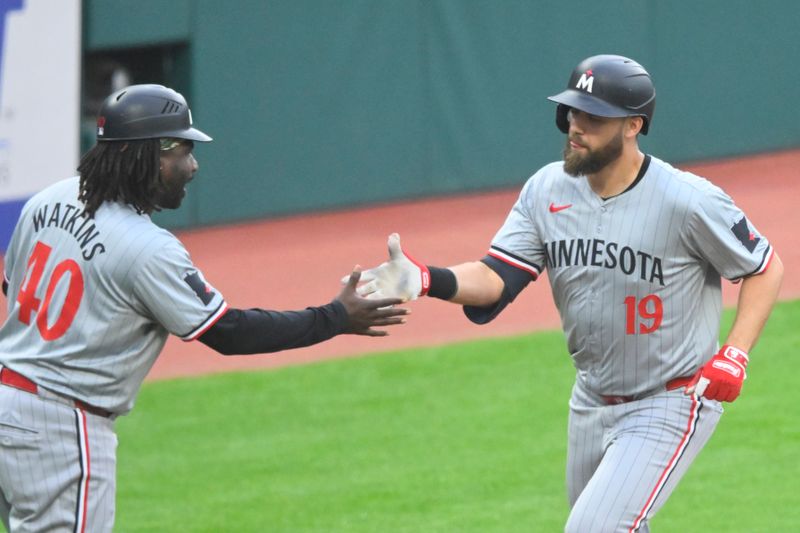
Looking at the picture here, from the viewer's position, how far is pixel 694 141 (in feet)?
57.6

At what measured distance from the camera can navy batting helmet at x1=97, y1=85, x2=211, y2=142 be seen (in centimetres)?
495

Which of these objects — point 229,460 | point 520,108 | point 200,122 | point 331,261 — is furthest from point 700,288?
point 520,108

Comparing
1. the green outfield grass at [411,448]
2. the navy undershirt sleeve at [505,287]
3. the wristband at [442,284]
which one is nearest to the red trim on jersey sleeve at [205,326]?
the wristband at [442,284]

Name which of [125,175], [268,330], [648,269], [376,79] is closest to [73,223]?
[125,175]

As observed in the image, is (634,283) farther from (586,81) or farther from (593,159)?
(586,81)

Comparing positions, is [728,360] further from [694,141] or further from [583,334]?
[694,141]

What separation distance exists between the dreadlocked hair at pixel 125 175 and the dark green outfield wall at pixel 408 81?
379 inches

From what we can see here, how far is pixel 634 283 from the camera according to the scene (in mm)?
5441

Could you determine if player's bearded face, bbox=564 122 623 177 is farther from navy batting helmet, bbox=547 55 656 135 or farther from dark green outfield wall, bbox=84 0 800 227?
dark green outfield wall, bbox=84 0 800 227

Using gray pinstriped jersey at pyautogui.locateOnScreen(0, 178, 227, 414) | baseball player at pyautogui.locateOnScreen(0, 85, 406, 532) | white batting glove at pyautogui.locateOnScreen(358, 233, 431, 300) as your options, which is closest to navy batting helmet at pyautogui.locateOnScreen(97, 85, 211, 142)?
baseball player at pyautogui.locateOnScreen(0, 85, 406, 532)

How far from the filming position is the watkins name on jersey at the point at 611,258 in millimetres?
5422

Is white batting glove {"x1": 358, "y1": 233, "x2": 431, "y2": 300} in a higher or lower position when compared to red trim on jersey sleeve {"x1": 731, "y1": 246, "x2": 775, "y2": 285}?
lower

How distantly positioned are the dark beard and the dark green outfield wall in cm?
954

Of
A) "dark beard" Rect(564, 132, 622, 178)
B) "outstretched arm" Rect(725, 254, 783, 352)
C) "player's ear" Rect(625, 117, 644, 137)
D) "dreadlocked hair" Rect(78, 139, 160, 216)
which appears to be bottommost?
"outstretched arm" Rect(725, 254, 783, 352)
